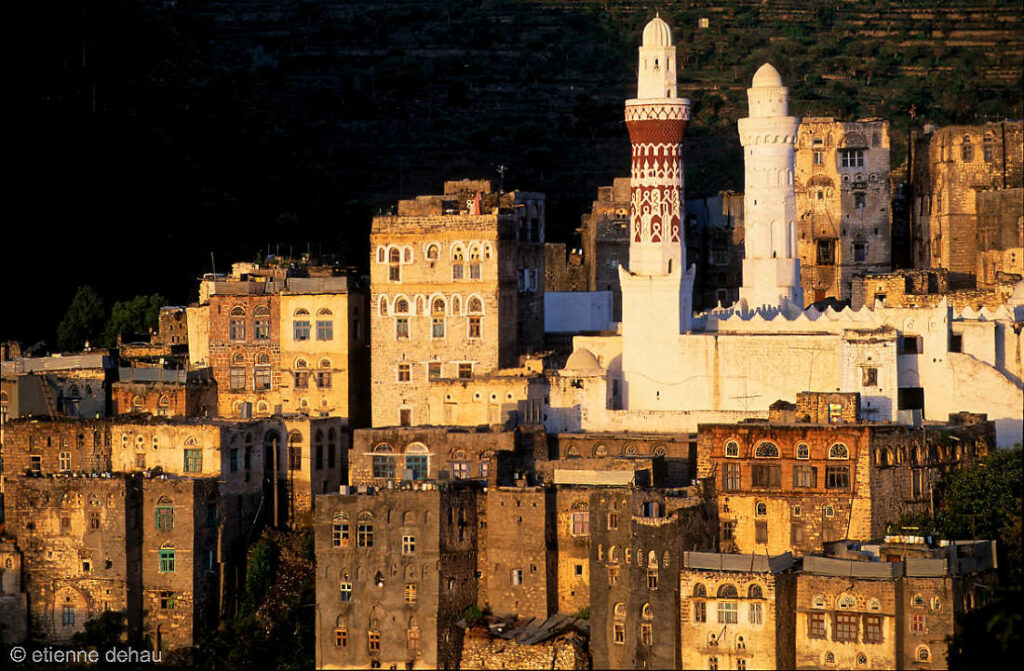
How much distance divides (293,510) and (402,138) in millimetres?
44274

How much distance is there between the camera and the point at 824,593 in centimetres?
6034

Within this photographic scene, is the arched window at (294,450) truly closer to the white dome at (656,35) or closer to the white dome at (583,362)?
the white dome at (583,362)

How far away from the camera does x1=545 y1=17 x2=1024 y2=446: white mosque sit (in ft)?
226

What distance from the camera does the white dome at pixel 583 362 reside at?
70.2 m

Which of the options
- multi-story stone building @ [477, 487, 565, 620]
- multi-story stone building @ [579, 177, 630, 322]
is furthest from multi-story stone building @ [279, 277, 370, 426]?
multi-story stone building @ [579, 177, 630, 322]

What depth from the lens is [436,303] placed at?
72875 mm

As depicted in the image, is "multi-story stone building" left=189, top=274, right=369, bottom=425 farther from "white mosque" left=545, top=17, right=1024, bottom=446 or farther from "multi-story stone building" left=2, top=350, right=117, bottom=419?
"white mosque" left=545, top=17, right=1024, bottom=446

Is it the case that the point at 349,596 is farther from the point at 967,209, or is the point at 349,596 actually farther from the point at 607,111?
the point at 607,111

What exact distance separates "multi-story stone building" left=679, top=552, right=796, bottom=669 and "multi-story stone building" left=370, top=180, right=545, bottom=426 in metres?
12.6

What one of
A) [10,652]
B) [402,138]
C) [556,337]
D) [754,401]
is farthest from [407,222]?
[402,138]

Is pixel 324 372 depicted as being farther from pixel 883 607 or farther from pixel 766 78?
pixel 883 607

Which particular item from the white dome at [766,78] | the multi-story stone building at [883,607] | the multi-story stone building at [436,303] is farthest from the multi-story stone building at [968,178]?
the multi-story stone building at [883,607]

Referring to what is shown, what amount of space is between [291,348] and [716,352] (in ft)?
40.0

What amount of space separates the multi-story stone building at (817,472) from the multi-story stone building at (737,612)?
287 centimetres
